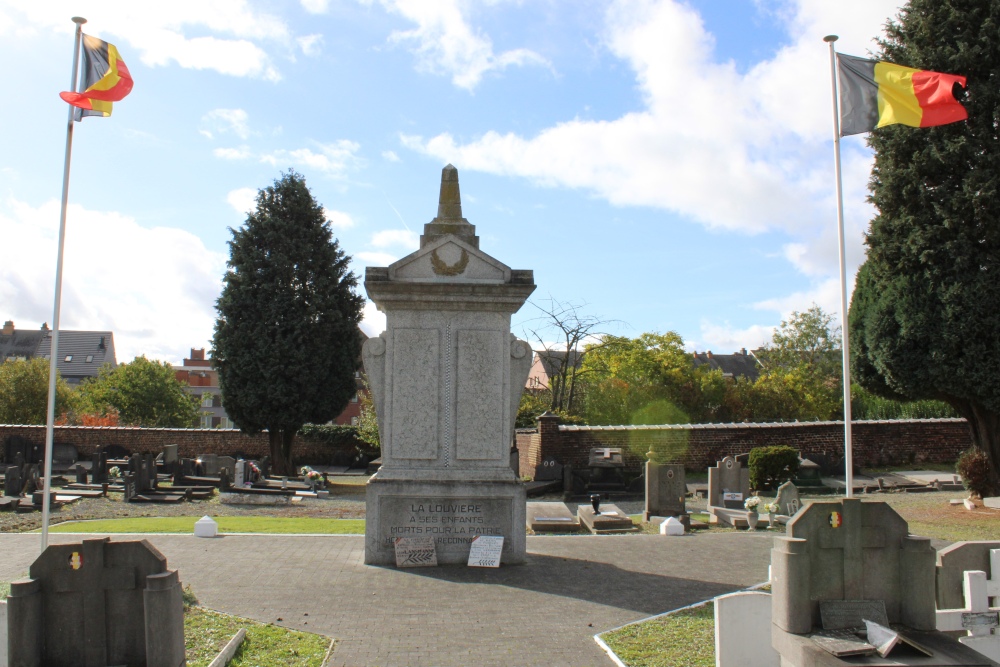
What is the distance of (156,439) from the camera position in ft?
108

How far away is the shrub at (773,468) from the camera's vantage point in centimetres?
2283

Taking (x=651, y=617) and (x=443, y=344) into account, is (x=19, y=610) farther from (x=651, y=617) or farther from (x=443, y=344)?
(x=443, y=344)

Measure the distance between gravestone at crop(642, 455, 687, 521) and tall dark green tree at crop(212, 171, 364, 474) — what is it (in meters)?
15.8

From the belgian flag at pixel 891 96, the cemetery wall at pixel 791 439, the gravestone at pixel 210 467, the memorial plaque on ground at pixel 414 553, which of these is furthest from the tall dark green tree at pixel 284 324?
the belgian flag at pixel 891 96

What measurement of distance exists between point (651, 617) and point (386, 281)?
467 centimetres

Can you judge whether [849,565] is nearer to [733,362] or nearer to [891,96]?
[891,96]

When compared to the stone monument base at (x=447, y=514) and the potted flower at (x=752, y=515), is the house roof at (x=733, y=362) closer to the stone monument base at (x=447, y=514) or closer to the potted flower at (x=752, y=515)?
the potted flower at (x=752, y=515)

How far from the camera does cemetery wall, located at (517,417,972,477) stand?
2630cm

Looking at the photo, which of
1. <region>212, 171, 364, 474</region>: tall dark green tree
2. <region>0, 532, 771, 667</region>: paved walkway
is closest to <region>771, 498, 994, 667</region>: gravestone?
<region>0, 532, 771, 667</region>: paved walkway

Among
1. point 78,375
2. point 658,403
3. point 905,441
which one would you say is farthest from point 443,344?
point 78,375

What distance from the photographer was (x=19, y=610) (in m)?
4.28

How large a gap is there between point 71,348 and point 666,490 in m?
73.3

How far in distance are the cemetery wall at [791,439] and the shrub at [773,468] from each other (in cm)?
350

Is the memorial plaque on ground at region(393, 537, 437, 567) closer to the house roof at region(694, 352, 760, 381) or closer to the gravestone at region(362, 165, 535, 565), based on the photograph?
the gravestone at region(362, 165, 535, 565)
